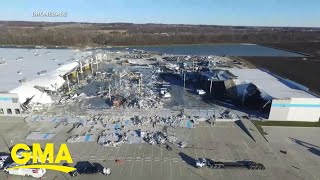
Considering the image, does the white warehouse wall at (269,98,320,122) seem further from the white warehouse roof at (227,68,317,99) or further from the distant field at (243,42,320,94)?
the distant field at (243,42,320,94)

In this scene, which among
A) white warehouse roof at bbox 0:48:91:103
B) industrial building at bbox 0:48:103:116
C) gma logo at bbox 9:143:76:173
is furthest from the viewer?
white warehouse roof at bbox 0:48:91:103

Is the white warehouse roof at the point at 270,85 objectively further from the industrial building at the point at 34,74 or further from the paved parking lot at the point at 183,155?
the industrial building at the point at 34,74

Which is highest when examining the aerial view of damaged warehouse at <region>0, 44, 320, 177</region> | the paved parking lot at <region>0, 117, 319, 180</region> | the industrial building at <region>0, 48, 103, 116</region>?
the industrial building at <region>0, 48, 103, 116</region>

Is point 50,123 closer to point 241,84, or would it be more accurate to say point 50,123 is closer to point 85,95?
point 85,95

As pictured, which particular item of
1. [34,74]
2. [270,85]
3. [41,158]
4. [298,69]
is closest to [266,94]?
[270,85]

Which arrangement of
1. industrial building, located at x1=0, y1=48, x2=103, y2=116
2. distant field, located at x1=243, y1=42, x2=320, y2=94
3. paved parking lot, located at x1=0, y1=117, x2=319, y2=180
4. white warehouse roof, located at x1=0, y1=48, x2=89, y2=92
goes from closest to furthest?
1. paved parking lot, located at x1=0, y1=117, x2=319, y2=180
2. industrial building, located at x1=0, y1=48, x2=103, y2=116
3. white warehouse roof, located at x1=0, y1=48, x2=89, y2=92
4. distant field, located at x1=243, y1=42, x2=320, y2=94

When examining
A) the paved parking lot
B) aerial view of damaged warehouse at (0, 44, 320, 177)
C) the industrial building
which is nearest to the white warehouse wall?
aerial view of damaged warehouse at (0, 44, 320, 177)

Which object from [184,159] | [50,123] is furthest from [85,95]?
[184,159]
